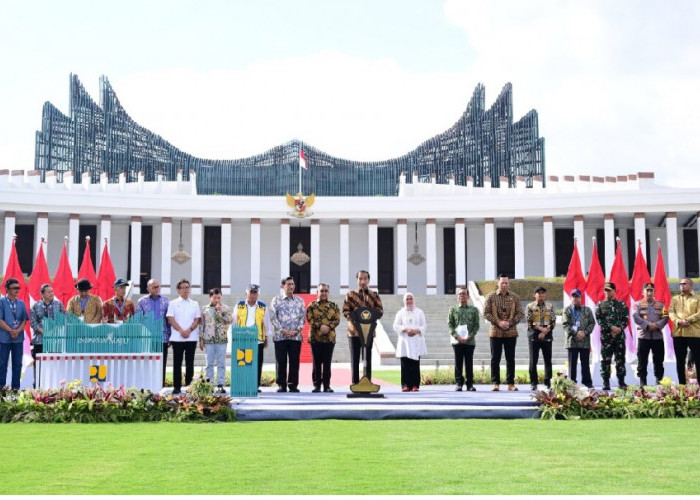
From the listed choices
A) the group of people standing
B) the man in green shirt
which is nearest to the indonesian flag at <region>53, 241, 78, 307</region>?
the group of people standing

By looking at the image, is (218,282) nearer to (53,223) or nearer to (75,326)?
(53,223)

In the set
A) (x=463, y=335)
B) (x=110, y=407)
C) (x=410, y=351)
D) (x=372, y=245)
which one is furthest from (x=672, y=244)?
(x=110, y=407)

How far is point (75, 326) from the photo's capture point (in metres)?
10.8

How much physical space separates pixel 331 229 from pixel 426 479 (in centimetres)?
3484

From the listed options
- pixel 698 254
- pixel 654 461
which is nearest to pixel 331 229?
pixel 698 254

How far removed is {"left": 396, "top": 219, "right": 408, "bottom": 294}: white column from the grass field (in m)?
28.1

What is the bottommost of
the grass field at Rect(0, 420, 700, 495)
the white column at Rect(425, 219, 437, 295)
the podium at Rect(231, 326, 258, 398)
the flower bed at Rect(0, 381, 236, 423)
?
the grass field at Rect(0, 420, 700, 495)

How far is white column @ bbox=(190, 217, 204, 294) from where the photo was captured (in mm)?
36719

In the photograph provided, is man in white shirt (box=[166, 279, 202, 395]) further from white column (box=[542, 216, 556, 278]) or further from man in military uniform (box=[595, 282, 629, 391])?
white column (box=[542, 216, 556, 278])

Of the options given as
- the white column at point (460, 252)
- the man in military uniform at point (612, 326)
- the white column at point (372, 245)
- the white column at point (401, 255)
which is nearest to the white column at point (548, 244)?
the white column at point (460, 252)

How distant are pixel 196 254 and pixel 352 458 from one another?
30945mm

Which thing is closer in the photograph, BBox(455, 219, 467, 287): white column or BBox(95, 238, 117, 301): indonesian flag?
BBox(95, 238, 117, 301): indonesian flag

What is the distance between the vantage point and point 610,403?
1005 centimetres

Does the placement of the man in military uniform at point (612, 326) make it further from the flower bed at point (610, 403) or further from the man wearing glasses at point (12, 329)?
the man wearing glasses at point (12, 329)
